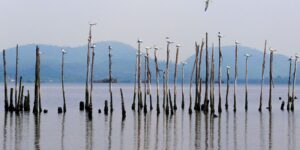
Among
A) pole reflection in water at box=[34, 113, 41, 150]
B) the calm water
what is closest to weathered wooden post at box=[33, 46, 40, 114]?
pole reflection in water at box=[34, 113, 41, 150]

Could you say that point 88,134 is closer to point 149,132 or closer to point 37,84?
point 149,132

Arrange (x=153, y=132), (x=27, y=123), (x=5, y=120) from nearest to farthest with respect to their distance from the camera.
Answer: (x=153, y=132), (x=27, y=123), (x=5, y=120)

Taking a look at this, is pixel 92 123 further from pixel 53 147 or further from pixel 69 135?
pixel 53 147

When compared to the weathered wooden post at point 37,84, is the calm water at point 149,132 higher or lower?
lower

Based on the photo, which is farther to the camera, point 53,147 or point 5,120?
point 5,120

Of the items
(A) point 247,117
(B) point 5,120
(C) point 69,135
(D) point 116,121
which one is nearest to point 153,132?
(C) point 69,135

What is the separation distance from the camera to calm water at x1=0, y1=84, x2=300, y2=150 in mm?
42281

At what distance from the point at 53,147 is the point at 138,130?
43.8 feet

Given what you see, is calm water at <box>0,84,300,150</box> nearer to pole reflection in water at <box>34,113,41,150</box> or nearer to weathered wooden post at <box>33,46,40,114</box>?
pole reflection in water at <box>34,113,41,150</box>

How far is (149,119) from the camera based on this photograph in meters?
63.7

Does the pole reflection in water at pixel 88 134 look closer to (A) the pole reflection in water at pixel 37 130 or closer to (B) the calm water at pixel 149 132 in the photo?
(B) the calm water at pixel 149 132

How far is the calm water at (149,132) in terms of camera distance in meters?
42.3

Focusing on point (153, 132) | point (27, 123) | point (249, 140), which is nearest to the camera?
point (249, 140)

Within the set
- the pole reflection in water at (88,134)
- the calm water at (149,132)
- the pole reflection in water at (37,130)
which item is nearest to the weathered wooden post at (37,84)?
the pole reflection in water at (37,130)
